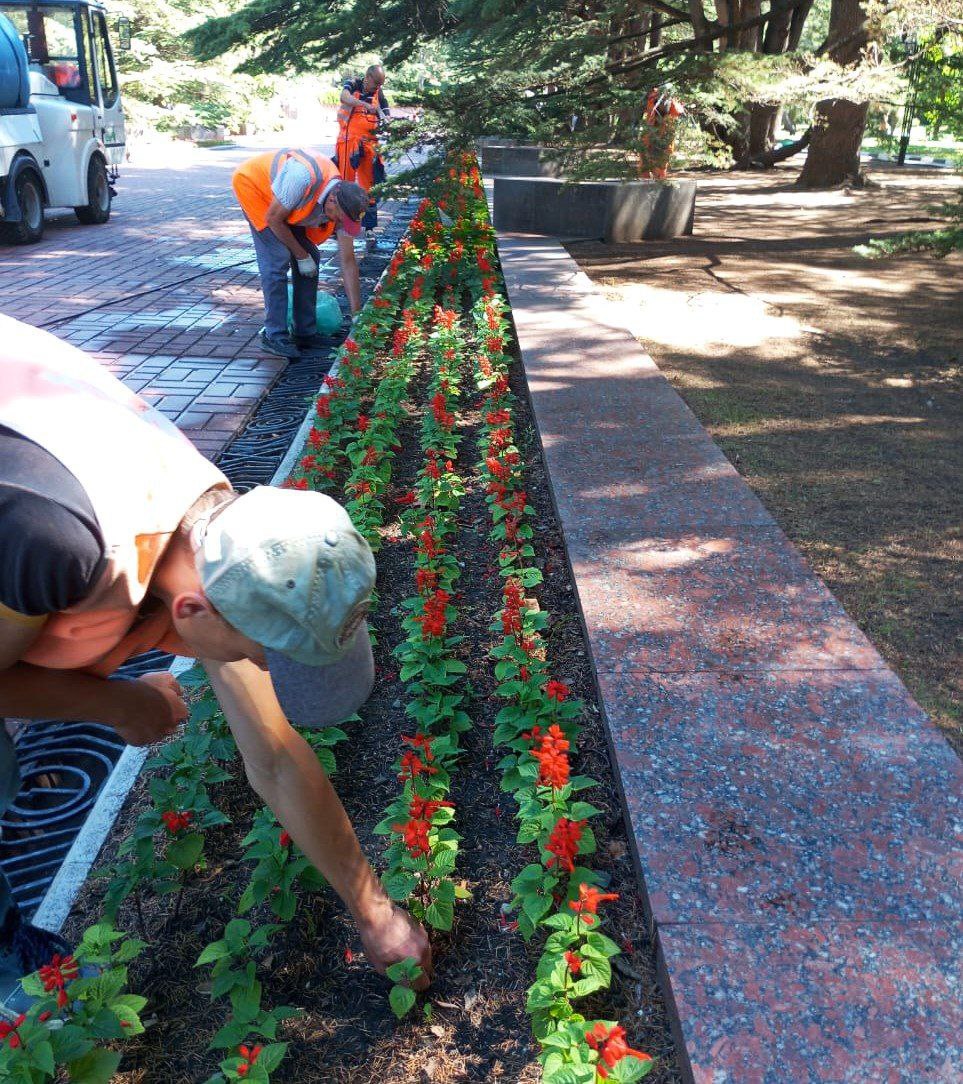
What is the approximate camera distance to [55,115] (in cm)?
1125

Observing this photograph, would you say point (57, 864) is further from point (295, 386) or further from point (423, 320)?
point (423, 320)

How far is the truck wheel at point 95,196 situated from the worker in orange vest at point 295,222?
6523 millimetres

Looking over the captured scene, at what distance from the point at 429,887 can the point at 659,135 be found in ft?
29.0

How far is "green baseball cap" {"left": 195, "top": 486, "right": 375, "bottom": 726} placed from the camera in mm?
1323

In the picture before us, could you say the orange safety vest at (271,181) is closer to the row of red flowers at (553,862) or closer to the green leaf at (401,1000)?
the row of red flowers at (553,862)

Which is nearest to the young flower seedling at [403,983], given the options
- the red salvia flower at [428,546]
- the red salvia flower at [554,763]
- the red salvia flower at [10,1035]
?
the red salvia flower at [554,763]

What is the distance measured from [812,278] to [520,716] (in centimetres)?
736

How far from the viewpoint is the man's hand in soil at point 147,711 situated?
192 centimetres

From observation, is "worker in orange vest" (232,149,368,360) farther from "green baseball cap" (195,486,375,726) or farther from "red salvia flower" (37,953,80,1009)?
"red salvia flower" (37,953,80,1009)

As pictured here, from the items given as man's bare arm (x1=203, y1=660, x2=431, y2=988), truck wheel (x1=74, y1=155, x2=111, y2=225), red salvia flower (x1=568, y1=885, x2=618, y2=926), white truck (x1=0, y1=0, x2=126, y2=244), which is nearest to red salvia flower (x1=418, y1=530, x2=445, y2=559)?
man's bare arm (x1=203, y1=660, x2=431, y2=988)

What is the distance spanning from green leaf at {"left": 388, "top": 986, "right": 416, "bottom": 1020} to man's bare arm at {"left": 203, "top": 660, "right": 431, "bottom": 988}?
0.21 metres

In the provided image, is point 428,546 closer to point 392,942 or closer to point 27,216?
point 392,942

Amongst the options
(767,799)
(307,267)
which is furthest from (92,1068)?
(307,267)

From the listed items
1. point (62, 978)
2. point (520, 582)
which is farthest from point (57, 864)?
point (520, 582)
